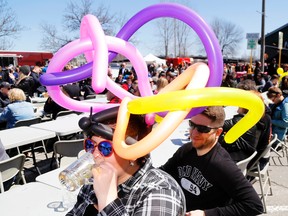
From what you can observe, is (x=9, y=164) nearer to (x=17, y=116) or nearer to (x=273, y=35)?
(x=17, y=116)

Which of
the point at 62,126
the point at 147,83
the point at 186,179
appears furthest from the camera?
the point at 62,126

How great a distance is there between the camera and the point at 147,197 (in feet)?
3.40

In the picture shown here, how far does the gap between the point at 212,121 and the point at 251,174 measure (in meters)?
1.83

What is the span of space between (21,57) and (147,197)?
2277 centimetres

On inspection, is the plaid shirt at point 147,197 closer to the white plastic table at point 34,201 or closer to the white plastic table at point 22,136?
the white plastic table at point 34,201

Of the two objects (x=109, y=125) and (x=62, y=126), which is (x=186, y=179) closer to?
(x=109, y=125)

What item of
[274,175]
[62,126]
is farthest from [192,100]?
[274,175]

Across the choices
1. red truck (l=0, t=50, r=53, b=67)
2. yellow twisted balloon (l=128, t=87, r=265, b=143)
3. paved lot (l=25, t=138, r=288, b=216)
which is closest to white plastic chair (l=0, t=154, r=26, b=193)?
paved lot (l=25, t=138, r=288, b=216)

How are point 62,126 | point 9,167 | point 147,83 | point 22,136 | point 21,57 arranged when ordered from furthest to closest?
point 21,57, point 62,126, point 22,136, point 9,167, point 147,83

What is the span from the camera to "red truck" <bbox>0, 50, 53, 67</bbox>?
19861mm

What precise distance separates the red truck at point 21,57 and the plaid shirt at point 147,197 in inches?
778

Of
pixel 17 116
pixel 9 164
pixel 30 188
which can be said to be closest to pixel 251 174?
pixel 30 188

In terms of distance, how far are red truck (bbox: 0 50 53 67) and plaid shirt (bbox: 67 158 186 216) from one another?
19.8 m

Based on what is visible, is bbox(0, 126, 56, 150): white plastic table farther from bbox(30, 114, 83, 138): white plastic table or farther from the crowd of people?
the crowd of people
